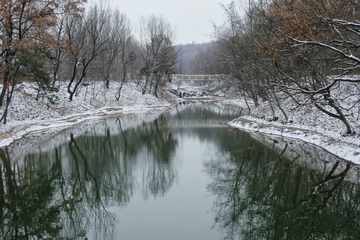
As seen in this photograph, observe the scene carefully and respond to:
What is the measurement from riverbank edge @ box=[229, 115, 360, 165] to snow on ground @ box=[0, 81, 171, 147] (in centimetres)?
1565

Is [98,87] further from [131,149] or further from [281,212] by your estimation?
[281,212]

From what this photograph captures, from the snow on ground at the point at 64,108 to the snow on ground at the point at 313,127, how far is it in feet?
51.4

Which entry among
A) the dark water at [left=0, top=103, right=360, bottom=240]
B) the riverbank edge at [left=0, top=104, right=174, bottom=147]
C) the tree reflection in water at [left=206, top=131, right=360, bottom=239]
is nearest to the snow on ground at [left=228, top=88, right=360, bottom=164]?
the dark water at [left=0, top=103, right=360, bottom=240]

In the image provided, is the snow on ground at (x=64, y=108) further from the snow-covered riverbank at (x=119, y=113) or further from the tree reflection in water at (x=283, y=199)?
the tree reflection in water at (x=283, y=199)

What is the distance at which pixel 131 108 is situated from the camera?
40.8 m

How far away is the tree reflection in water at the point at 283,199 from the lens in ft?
22.0

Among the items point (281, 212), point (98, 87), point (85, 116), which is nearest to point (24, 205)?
point (281, 212)

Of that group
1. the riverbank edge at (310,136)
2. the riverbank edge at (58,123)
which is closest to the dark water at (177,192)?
the riverbank edge at (310,136)

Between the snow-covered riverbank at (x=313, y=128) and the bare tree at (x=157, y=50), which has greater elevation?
the bare tree at (x=157, y=50)

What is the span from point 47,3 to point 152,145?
39.1 ft

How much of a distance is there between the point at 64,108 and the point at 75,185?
67.9ft

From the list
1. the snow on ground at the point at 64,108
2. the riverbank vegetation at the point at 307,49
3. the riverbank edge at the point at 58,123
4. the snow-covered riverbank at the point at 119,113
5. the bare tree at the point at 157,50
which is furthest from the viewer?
the bare tree at the point at 157,50

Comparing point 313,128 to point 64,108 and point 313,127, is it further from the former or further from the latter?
point 64,108

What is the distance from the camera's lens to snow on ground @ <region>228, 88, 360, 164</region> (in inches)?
522
